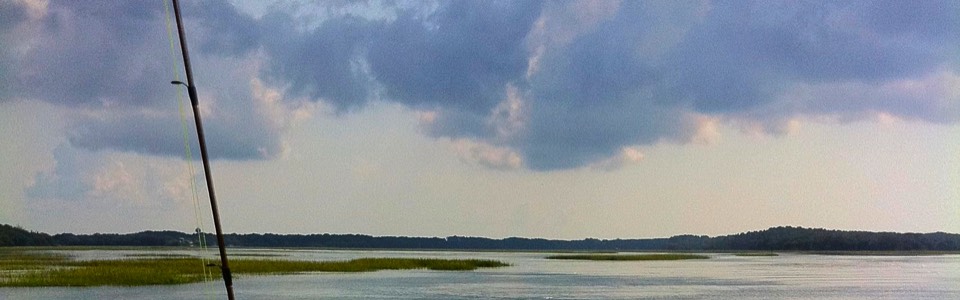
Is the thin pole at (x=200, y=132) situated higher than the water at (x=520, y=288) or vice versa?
Answer: the thin pole at (x=200, y=132)

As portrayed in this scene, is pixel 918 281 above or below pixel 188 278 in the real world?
below

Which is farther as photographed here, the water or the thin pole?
the water

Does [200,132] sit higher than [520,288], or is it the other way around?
[200,132]

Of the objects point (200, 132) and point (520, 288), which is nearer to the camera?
point (200, 132)

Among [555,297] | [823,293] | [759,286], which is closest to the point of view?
[555,297]

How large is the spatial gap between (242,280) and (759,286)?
23.2 m

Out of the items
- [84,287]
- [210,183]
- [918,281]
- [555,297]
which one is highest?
[210,183]

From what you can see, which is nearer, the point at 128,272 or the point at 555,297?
the point at 555,297

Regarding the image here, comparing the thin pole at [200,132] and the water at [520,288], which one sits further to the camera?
the water at [520,288]

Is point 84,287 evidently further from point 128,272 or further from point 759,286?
point 759,286

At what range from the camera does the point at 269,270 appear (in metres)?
51.2

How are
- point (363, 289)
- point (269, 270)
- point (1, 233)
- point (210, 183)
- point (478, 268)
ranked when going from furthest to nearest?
point (1, 233)
point (478, 268)
point (269, 270)
point (363, 289)
point (210, 183)

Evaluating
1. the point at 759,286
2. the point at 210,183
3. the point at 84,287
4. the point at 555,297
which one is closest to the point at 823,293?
the point at 759,286

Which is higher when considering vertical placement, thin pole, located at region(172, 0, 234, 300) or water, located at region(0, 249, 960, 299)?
thin pole, located at region(172, 0, 234, 300)
